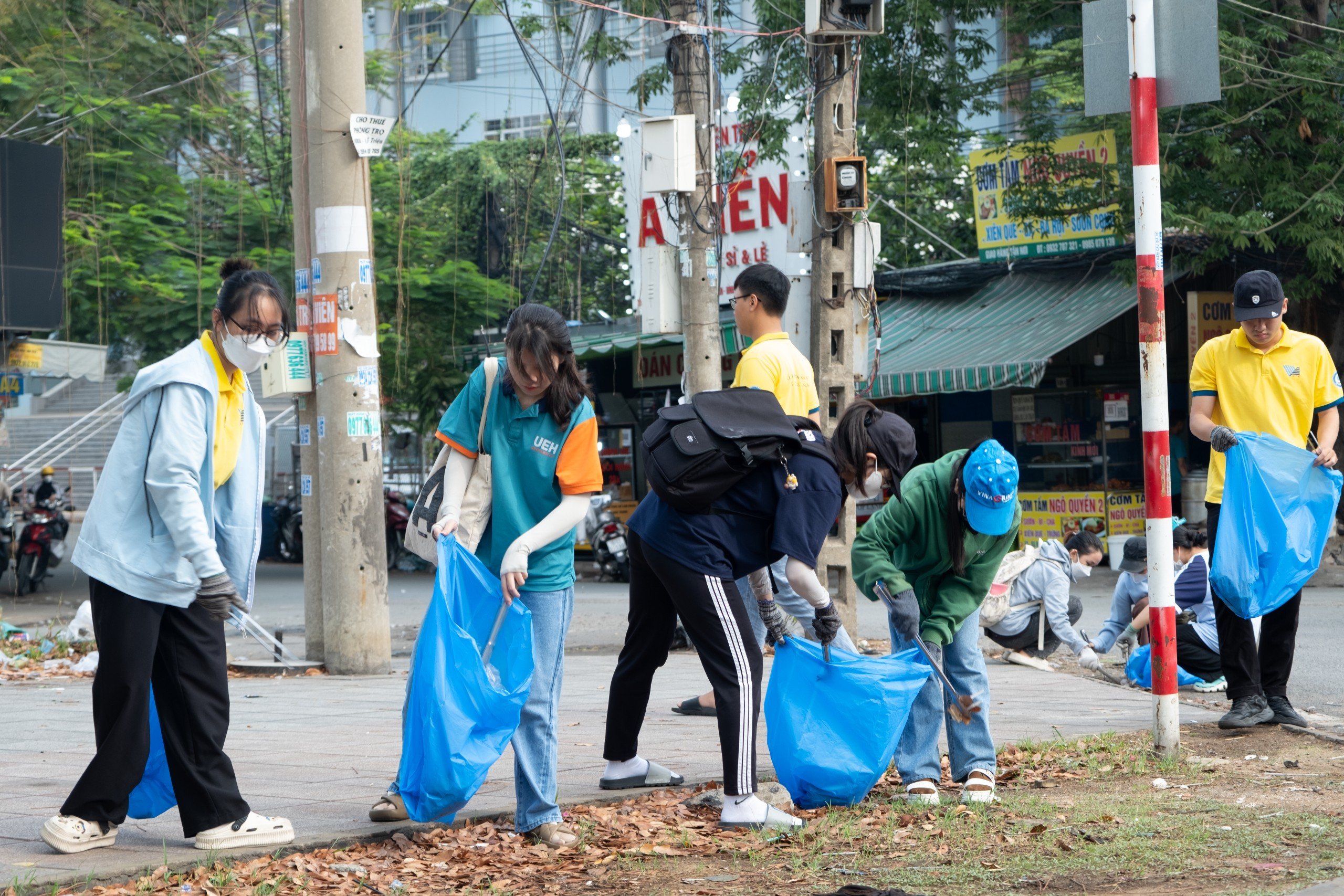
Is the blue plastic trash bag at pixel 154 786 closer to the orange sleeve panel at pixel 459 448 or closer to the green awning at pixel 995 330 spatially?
the orange sleeve panel at pixel 459 448

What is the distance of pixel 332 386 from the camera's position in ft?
28.0

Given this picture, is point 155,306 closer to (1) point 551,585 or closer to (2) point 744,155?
(2) point 744,155

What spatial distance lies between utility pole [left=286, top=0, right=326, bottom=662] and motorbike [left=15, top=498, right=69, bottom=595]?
27.8 ft

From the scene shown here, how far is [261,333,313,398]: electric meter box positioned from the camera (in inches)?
341

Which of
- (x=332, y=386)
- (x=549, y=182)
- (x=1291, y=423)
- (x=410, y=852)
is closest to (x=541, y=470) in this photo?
(x=410, y=852)

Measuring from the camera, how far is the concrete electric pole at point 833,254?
9648 millimetres

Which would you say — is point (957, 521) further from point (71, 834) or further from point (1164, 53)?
point (71, 834)

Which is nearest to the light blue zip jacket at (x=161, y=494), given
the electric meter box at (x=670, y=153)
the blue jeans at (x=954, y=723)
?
the blue jeans at (x=954, y=723)

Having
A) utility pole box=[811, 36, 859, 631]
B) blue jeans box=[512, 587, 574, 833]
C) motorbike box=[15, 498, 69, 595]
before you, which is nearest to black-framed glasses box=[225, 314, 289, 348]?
blue jeans box=[512, 587, 574, 833]

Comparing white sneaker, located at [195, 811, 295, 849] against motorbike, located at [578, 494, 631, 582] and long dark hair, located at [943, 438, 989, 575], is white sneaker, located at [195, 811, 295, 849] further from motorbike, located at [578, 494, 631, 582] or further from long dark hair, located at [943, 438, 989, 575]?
motorbike, located at [578, 494, 631, 582]

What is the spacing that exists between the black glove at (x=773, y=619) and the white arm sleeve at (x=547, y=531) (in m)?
0.78

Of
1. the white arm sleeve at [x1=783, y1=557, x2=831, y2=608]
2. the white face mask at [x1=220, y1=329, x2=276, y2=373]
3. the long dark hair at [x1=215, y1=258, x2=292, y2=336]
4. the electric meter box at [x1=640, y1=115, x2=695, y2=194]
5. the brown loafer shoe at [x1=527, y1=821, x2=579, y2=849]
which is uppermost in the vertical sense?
the electric meter box at [x1=640, y1=115, x2=695, y2=194]

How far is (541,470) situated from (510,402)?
0.77 ft

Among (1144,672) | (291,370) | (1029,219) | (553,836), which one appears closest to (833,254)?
(1144,672)
